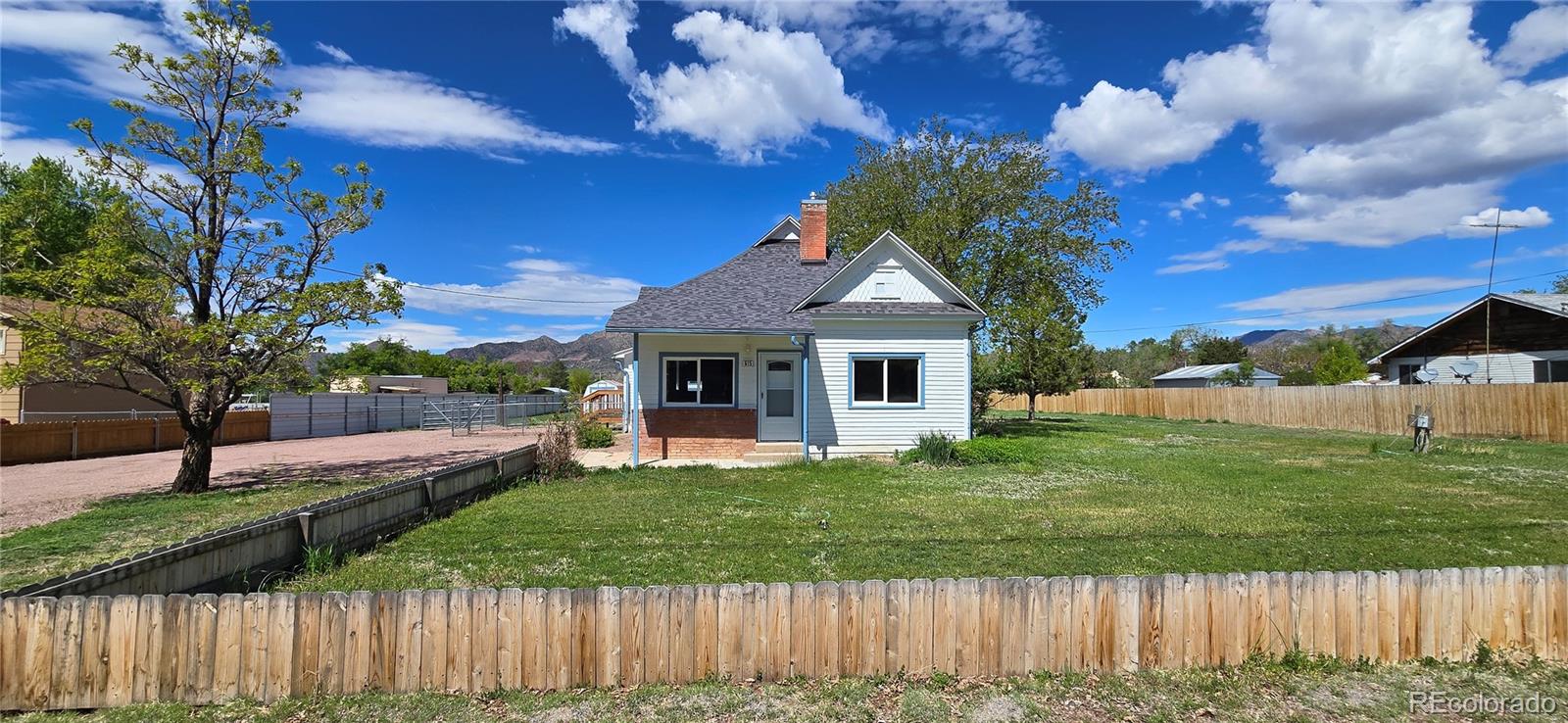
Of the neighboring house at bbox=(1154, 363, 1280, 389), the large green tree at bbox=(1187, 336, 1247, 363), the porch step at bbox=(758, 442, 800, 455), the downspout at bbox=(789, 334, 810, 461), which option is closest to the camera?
the downspout at bbox=(789, 334, 810, 461)

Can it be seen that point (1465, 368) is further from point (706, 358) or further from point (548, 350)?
point (548, 350)

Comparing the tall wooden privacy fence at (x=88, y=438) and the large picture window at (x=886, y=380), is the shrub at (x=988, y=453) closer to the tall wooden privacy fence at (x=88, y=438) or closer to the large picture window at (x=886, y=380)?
the large picture window at (x=886, y=380)

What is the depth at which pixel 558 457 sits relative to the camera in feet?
43.4

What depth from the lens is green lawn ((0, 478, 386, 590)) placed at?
7.02 metres

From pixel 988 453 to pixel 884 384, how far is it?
2964mm

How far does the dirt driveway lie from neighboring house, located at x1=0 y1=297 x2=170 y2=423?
10.3 ft

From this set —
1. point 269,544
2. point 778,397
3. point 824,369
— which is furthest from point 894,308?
point 269,544

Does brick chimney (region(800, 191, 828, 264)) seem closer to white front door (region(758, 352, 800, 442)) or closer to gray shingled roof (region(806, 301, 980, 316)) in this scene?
gray shingled roof (region(806, 301, 980, 316))

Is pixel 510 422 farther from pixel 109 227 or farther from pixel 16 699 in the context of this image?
pixel 16 699

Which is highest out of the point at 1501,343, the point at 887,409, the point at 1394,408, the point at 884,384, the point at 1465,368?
the point at 1501,343

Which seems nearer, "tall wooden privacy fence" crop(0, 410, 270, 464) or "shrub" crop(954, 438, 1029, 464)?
"shrub" crop(954, 438, 1029, 464)

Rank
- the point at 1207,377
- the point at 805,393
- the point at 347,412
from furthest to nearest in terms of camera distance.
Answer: the point at 1207,377 < the point at 347,412 < the point at 805,393

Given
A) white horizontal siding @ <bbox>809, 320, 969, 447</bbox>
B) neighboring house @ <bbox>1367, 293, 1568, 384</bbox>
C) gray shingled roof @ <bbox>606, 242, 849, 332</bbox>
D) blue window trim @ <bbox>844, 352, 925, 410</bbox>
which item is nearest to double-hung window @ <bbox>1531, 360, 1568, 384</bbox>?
neighboring house @ <bbox>1367, 293, 1568, 384</bbox>

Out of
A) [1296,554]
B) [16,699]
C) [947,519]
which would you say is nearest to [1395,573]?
A: [1296,554]
